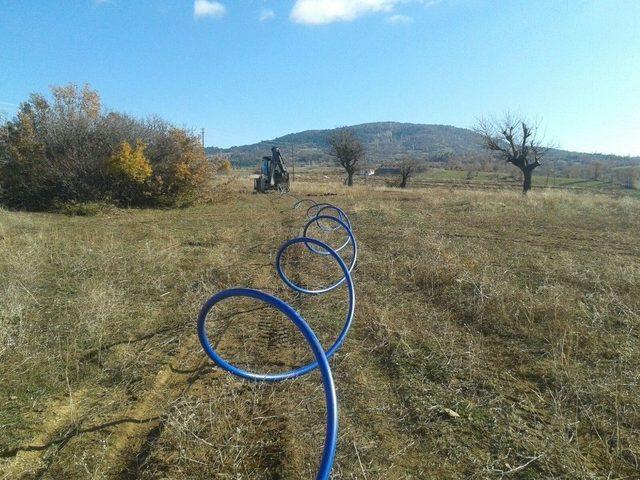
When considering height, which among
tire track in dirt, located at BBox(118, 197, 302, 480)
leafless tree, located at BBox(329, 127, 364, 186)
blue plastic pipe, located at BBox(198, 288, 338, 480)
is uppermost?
leafless tree, located at BBox(329, 127, 364, 186)

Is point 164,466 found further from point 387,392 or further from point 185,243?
point 185,243

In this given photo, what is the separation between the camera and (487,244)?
32.9 ft

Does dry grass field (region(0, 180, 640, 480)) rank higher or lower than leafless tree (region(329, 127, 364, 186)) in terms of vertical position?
lower

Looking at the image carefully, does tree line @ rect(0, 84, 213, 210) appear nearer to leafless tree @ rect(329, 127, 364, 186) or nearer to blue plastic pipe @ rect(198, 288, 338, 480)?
blue plastic pipe @ rect(198, 288, 338, 480)

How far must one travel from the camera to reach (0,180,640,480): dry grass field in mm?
2680

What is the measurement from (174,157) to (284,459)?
18909mm

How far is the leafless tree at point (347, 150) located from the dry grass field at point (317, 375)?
3742 centimetres

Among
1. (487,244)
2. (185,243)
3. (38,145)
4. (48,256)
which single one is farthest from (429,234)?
(38,145)

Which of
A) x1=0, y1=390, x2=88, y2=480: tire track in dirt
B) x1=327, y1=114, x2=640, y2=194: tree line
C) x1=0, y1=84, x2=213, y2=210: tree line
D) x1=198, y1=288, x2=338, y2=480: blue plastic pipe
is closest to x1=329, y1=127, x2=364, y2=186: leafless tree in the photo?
x1=327, y1=114, x2=640, y2=194: tree line

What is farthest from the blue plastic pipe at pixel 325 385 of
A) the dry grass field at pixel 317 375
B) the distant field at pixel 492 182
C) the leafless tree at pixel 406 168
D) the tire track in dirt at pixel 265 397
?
the distant field at pixel 492 182

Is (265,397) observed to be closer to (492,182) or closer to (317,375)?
(317,375)

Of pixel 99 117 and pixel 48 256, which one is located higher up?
pixel 99 117

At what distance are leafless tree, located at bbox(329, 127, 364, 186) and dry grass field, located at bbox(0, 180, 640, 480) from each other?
37.4 metres

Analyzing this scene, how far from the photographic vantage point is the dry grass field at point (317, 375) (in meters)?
2.68
